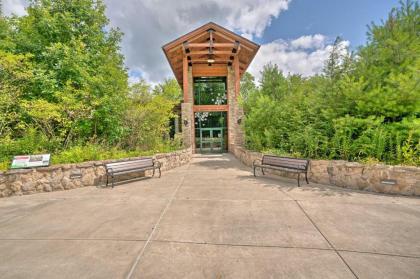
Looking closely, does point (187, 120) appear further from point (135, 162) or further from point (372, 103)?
point (372, 103)

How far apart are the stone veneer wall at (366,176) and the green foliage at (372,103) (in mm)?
426

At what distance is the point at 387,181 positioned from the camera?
15.3 feet

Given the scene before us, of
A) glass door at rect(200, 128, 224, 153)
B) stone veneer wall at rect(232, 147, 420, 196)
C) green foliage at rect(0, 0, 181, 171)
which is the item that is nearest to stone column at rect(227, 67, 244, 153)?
glass door at rect(200, 128, 224, 153)

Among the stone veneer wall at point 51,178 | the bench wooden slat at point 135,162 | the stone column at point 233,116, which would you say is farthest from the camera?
the stone column at point 233,116

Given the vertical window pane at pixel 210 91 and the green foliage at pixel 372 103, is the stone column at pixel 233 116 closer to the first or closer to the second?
the vertical window pane at pixel 210 91

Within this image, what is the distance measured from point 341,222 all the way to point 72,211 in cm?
582

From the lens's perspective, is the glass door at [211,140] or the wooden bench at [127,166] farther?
the glass door at [211,140]

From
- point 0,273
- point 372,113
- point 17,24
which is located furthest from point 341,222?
point 17,24

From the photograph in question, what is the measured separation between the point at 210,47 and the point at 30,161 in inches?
488

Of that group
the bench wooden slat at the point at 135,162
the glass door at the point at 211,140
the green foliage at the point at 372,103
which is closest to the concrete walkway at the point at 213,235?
the bench wooden slat at the point at 135,162

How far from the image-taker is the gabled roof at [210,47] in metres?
12.9

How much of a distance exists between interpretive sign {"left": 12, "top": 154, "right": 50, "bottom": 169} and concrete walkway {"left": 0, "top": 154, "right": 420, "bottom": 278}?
1.09m

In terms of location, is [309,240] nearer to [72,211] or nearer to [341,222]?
[341,222]

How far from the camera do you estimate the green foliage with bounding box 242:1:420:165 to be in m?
4.98
